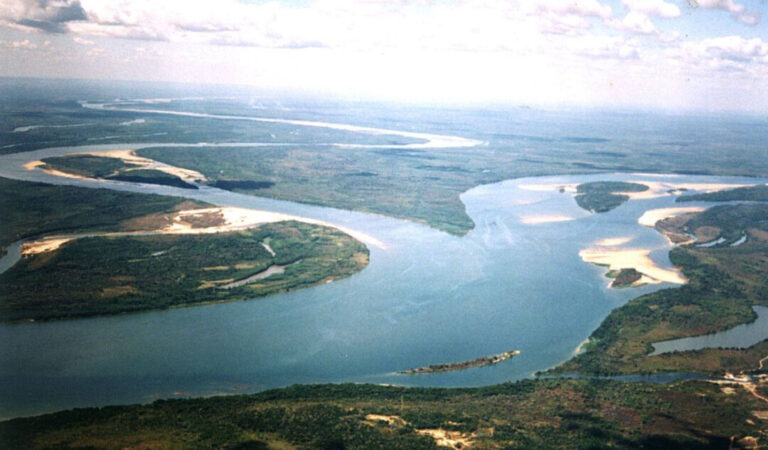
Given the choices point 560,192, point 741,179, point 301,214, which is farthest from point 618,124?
point 301,214

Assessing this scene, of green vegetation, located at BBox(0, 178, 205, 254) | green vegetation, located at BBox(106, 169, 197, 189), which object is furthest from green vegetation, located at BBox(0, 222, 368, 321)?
green vegetation, located at BBox(106, 169, 197, 189)

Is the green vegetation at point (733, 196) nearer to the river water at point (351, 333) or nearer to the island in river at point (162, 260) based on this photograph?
the river water at point (351, 333)

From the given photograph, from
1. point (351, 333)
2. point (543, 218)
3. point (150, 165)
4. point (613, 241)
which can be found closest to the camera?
point (351, 333)

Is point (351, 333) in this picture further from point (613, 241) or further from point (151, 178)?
point (151, 178)

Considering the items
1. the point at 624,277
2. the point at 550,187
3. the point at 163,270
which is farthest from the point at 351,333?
the point at 550,187

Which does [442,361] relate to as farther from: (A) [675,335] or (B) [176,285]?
(B) [176,285]

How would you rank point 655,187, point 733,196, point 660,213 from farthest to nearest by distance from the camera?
point 655,187
point 733,196
point 660,213

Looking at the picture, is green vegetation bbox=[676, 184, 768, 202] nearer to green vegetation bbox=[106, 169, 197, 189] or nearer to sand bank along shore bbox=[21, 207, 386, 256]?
sand bank along shore bbox=[21, 207, 386, 256]
